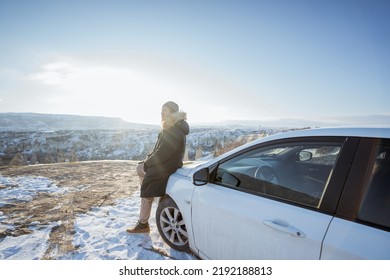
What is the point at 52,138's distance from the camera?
58.8 m

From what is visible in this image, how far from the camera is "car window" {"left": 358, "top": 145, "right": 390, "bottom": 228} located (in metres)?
1.48

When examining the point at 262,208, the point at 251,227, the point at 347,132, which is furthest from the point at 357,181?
the point at 251,227

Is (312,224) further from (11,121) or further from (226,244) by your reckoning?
(11,121)

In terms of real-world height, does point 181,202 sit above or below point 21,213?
above

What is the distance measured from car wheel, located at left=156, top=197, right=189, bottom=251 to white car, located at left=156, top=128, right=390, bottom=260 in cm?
29

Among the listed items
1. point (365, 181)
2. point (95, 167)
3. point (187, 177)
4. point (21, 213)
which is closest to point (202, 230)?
point (187, 177)

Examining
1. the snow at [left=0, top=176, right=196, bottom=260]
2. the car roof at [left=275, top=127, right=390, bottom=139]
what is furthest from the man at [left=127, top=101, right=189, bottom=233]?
the car roof at [left=275, top=127, right=390, bottom=139]

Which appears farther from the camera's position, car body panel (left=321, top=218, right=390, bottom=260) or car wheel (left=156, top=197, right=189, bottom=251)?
car wheel (left=156, top=197, right=189, bottom=251)

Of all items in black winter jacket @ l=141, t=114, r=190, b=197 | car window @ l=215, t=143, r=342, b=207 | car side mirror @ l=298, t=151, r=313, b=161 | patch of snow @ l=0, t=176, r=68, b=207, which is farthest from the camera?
patch of snow @ l=0, t=176, r=68, b=207

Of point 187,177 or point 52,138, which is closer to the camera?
point 187,177

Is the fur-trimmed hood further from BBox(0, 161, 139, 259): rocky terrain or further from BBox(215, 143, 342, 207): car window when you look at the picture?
BBox(0, 161, 139, 259): rocky terrain

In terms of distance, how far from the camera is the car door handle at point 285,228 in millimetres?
1667
